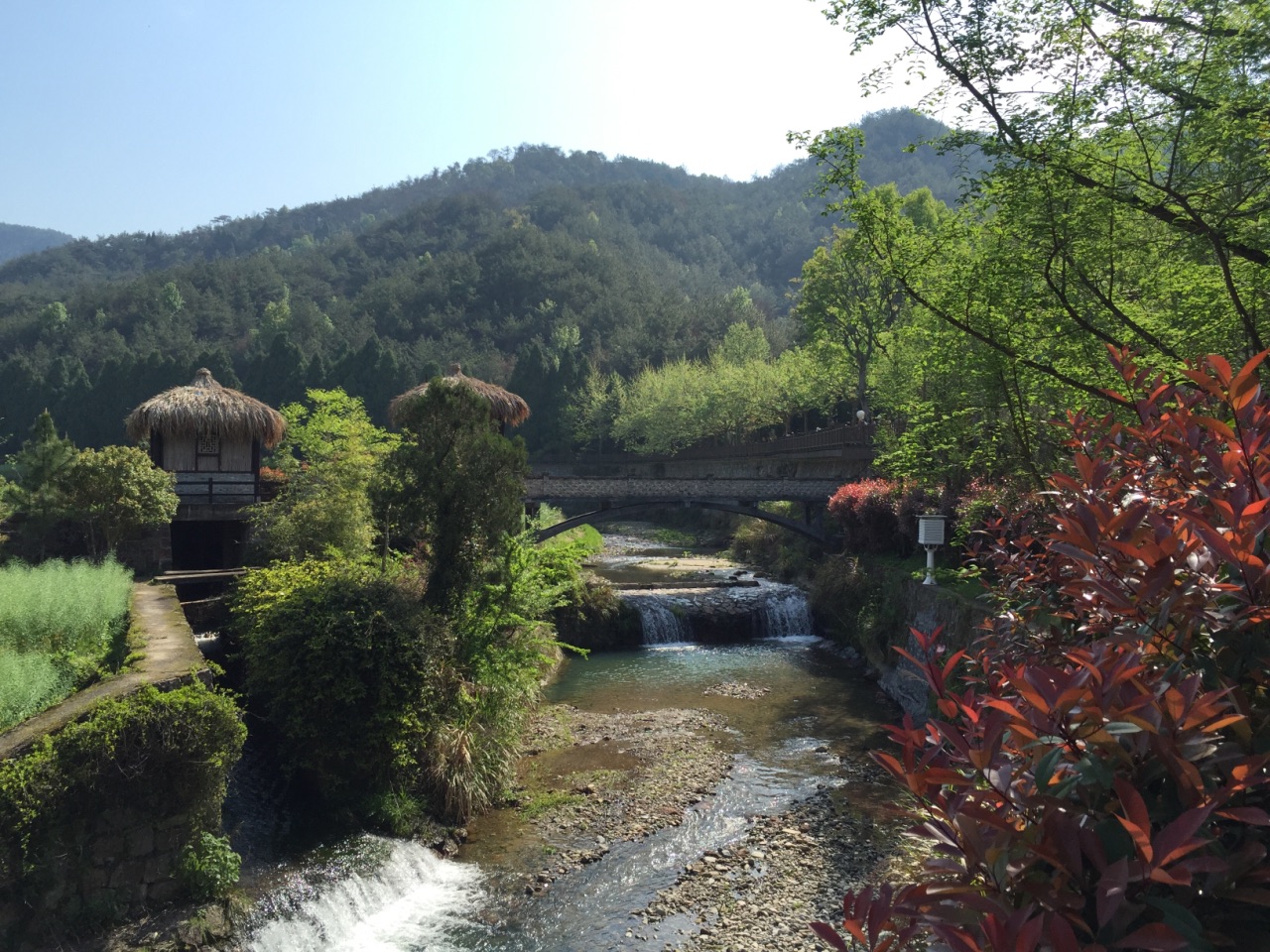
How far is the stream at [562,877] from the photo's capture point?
8008 millimetres

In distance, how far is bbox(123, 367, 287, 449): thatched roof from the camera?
63.5 ft

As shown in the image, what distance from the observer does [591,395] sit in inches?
2026

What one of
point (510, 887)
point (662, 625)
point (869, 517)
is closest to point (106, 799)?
point (510, 887)

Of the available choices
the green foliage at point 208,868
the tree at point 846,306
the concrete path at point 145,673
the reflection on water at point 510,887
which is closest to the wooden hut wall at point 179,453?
the concrete path at point 145,673

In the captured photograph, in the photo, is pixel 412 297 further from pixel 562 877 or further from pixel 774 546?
pixel 562 877

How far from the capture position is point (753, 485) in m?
25.0

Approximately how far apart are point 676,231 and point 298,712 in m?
138

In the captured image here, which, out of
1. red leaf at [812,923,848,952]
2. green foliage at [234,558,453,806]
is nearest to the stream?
green foliage at [234,558,453,806]

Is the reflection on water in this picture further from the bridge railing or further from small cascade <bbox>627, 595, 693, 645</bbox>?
the bridge railing

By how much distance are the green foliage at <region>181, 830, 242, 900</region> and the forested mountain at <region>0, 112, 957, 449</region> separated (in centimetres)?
4460

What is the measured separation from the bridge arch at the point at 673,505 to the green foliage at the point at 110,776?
15.5m

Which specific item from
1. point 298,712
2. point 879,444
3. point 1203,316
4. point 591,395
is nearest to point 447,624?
point 298,712

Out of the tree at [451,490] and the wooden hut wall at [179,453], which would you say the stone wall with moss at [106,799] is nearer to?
the tree at [451,490]

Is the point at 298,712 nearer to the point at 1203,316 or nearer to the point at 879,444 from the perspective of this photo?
the point at 1203,316
